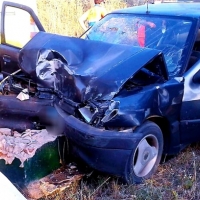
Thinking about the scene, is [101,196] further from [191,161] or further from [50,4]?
[50,4]

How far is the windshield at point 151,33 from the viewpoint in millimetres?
3734

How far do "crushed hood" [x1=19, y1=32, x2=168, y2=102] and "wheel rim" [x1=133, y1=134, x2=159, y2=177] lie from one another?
552mm

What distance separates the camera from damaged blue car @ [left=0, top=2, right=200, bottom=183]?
9.98 feet

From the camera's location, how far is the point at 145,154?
3338mm

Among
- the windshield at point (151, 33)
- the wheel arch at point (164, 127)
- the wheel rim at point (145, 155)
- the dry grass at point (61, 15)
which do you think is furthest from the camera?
the dry grass at point (61, 15)

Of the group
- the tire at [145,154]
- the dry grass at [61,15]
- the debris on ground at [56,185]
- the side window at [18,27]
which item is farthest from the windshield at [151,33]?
the dry grass at [61,15]

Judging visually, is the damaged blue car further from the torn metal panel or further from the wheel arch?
the torn metal panel

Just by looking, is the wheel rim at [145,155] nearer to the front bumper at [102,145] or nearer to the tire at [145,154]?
the tire at [145,154]

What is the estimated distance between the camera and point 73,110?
3189mm

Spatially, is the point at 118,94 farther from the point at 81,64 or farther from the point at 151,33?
the point at 151,33

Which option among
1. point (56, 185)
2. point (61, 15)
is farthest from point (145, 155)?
point (61, 15)

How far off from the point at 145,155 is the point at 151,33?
1382mm

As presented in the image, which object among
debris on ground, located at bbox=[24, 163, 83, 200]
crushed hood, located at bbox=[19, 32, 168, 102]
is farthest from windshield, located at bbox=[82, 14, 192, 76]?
debris on ground, located at bbox=[24, 163, 83, 200]

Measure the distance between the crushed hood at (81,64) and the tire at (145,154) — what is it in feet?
1.52
